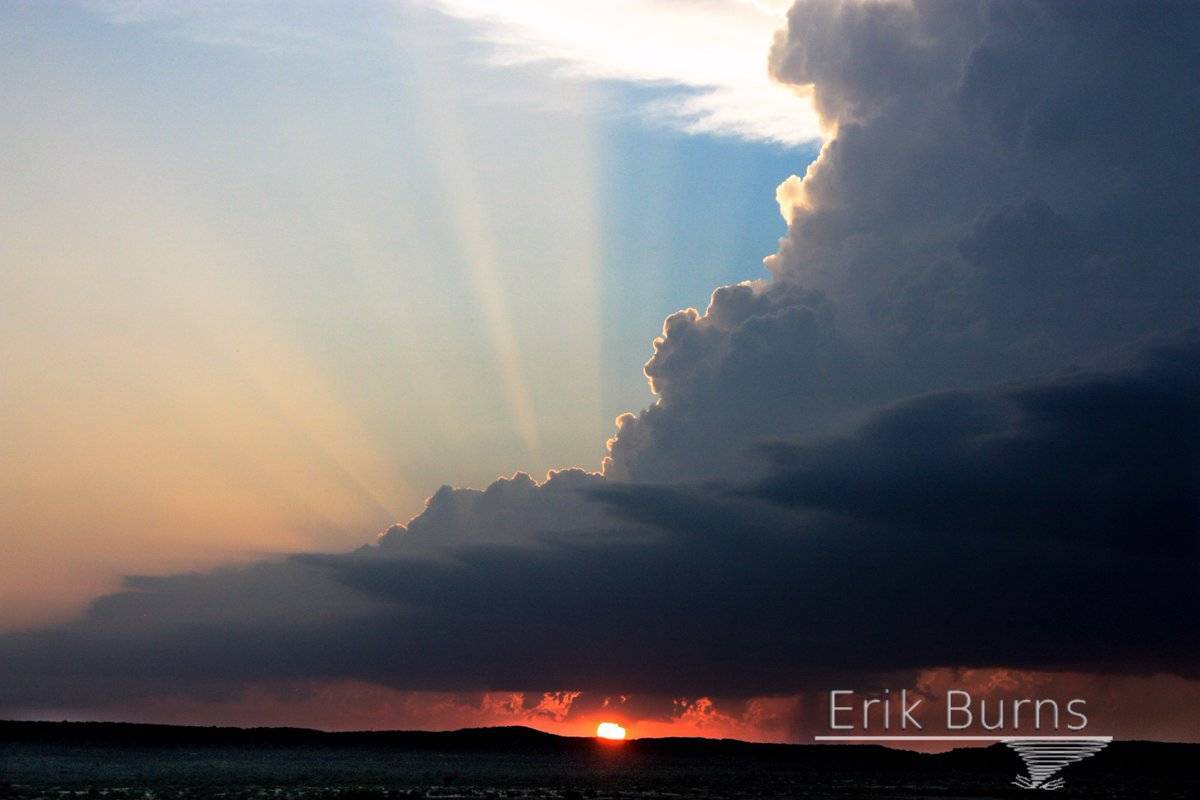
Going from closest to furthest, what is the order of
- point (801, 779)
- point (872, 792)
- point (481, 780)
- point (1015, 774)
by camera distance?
point (872, 792), point (481, 780), point (801, 779), point (1015, 774)

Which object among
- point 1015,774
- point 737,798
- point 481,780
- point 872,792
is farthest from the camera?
point 1015,774

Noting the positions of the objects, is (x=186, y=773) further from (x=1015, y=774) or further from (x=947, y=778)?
(x=1015, y=774)

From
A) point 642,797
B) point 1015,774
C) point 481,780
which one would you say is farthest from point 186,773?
point 1015,774

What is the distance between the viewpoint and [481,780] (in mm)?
147750

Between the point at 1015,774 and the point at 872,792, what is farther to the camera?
the point at 1015,774

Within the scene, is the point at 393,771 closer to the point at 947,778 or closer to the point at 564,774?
the point at 564,774

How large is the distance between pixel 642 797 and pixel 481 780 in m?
39.3

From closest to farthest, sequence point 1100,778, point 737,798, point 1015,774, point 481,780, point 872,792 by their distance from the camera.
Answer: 1. point 737,798
2. point 872,792
3. point 481,780
4. point 1100,778
5. point 1015,774

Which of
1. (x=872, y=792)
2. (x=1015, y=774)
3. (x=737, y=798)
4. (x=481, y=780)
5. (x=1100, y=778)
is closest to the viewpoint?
(x=737, y=798)

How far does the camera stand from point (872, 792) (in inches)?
5079

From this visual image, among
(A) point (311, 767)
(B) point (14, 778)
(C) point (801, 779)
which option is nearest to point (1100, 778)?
(C) point (801, 779)

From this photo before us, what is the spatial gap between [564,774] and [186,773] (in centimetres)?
4310

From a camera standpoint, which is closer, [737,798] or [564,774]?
[737,798]

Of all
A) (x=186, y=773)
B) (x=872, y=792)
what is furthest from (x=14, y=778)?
(x=872, y=792)
